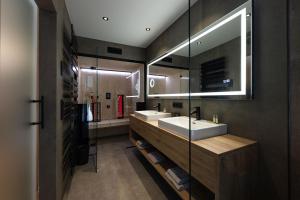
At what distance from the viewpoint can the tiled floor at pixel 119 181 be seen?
1.78 metres

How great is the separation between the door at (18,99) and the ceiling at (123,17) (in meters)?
0.93

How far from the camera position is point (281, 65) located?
1139 millimetres

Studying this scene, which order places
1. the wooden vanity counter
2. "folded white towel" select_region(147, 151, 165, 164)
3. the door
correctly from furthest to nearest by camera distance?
"folded white towel" select_region(147, 151, 165, 164)
the wooden vanity counter
the door

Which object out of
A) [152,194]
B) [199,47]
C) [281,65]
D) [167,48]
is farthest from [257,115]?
[167,48]

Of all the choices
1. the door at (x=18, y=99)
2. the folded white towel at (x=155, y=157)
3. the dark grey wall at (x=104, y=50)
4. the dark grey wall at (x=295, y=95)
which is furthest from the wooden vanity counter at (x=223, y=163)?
the dark grey wall at (x=104, y=50)

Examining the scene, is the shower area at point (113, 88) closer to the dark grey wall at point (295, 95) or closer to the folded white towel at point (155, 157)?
the folded white towel at point (155, 157)

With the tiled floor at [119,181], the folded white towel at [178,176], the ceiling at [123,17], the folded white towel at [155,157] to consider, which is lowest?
the tiled floor at [119,181]

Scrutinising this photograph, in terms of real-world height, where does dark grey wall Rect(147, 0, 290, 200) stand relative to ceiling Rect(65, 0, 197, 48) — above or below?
below

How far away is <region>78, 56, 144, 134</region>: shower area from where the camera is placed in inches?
158

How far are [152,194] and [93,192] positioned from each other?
77 centimetres

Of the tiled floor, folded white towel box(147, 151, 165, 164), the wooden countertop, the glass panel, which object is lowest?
the tiled floor

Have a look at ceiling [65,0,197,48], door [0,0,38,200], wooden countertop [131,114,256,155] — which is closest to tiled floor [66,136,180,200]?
door [0,0,38,200]

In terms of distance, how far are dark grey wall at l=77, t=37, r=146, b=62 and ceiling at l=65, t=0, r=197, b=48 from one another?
0.44 feet

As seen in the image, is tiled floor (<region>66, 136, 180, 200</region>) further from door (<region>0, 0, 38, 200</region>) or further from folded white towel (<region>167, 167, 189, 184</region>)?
door (<region>0, 0, 38, 200</region>)
